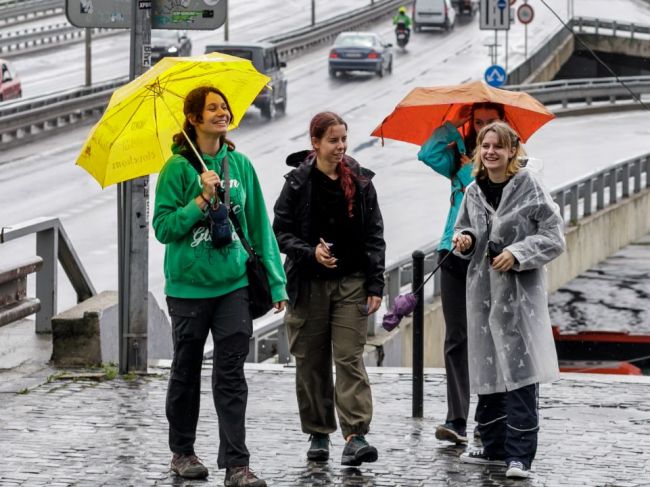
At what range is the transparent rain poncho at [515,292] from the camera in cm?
768

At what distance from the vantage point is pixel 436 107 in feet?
29.5

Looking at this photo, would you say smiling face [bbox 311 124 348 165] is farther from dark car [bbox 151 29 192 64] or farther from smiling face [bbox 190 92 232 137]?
dark car [bbox 151 29 192 64]

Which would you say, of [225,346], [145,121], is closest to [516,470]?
[225,346]

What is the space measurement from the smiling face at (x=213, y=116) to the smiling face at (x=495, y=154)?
1252 millimetres

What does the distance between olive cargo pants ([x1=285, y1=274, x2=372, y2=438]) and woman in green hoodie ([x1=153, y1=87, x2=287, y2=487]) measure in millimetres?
409

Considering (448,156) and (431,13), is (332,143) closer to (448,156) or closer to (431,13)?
(448,156)

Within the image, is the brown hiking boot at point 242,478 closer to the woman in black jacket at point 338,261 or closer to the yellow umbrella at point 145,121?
the woman in black jacket at point 338,261

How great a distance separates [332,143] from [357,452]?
149 cm

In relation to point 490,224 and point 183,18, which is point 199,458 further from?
point 183,18

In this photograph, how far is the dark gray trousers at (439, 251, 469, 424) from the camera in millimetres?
8438

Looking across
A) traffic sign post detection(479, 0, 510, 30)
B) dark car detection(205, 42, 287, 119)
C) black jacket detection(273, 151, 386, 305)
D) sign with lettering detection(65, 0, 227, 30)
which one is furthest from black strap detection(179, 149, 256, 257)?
dark car detection(205, 42, 287, 119)

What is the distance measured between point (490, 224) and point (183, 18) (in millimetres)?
3549

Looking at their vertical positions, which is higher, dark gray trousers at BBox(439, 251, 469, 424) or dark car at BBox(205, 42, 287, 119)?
dark gray trousers at BBox(439, 251, 469, 424)

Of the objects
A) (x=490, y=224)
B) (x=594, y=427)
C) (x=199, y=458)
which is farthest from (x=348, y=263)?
(x=594, y=427)
